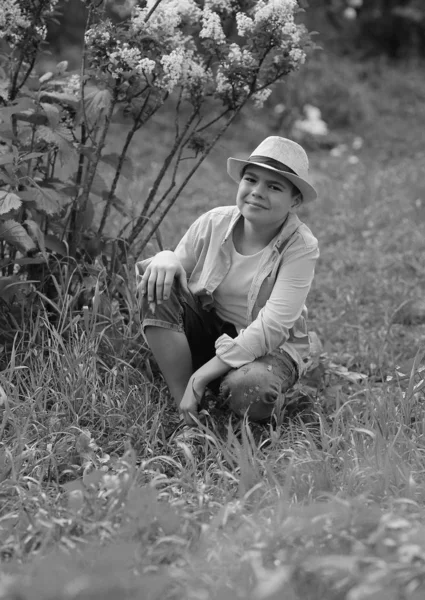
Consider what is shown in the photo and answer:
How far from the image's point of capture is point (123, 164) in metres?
3.83

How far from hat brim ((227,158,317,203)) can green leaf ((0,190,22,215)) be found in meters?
0.78

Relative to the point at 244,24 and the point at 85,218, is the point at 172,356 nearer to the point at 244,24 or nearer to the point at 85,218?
the point at 85,218

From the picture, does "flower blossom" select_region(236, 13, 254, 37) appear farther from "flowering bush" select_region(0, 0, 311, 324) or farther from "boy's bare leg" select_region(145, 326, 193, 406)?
"boy's bare leg" select_region(145, 326, 193, 406)

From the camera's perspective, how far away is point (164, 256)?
324 centimetres

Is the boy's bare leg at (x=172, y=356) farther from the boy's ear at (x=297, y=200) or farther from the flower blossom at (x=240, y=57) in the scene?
the flower blossom at (x=240, y=57)

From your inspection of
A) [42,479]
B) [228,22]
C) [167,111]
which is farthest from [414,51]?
[42,479]

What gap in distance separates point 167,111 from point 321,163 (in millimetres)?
2490

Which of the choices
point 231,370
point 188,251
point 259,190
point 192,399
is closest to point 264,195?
point 259,190

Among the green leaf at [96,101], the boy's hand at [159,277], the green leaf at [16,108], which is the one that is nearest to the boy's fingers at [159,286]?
the boy's hand at [159,277]

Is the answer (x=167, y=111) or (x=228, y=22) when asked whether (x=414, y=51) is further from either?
(x=228, y=22)

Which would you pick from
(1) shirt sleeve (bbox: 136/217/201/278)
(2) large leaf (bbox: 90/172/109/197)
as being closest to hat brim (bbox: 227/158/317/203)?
(1) shirt sleeve (bbox: 136/217/201/278)

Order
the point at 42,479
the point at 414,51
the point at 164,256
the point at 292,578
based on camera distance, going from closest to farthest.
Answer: the point at 292,578, the point at 42,479, the point at 164,256, the point at 414,51

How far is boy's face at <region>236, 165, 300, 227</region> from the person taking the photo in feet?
10.3

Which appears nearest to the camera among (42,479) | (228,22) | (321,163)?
(42,479)
